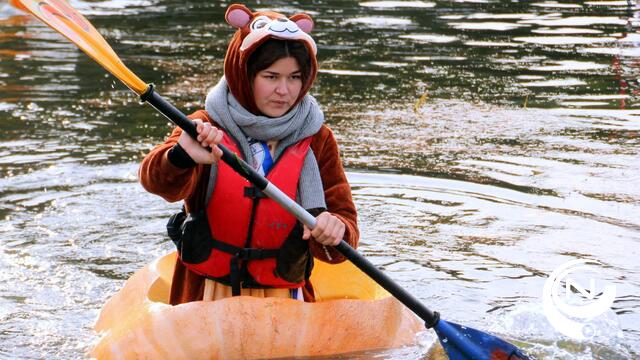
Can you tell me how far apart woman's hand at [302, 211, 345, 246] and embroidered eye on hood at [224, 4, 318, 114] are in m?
0.47

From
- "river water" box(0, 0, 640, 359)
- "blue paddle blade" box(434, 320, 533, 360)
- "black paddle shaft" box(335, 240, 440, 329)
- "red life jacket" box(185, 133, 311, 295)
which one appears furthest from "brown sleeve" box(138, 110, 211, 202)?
"blue paddle blade" box(434, 320, 533, 360)

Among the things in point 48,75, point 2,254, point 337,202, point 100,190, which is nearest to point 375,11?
point 48,75

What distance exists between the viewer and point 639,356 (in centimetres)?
420

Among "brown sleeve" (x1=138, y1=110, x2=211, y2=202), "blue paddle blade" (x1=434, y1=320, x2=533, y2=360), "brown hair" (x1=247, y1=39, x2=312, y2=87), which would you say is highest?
"brown hair" (x1=247, y1=39, x2=312, y2=87)

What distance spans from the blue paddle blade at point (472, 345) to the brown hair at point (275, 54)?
98 cm

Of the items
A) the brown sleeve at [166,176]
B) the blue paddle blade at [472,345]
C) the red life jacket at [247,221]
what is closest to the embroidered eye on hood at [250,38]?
the red life jacket at [247,221]

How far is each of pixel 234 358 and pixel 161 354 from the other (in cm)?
24

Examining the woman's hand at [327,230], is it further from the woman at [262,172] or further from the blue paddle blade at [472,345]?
the blue paddle blade at [472,345]

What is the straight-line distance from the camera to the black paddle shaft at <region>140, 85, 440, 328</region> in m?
3.63

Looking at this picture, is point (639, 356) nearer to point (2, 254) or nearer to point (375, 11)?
point (2, 254)

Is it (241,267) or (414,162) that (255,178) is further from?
(414,162)

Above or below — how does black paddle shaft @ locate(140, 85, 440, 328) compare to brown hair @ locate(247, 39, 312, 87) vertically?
below

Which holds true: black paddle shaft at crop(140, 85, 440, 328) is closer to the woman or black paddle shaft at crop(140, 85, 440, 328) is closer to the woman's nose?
the woman

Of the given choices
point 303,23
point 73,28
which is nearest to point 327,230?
point 303,23
